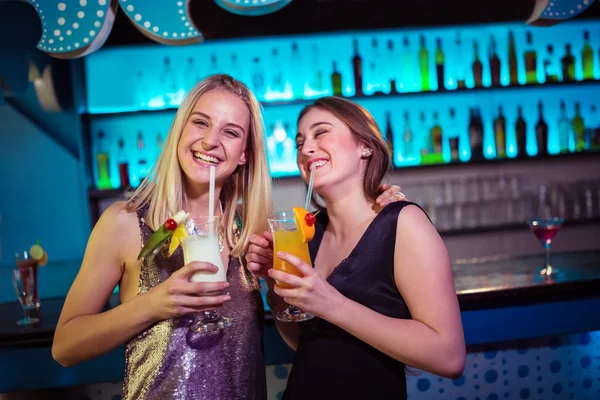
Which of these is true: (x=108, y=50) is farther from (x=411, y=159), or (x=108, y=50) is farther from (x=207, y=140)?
(x=207, y=140)

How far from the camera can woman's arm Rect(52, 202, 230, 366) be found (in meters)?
1.26

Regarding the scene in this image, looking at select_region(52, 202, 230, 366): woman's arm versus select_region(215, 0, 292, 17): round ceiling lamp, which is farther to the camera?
select_region(215, 0, 292, 17): round ceiling lamp

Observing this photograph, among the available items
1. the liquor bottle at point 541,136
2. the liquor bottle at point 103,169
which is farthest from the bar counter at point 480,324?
the liquor bottle at point 541,136

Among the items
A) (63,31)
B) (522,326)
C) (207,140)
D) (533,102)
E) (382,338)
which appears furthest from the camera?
(533,102)

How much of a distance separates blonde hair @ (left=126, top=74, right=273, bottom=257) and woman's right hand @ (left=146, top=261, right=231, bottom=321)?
10.6 inches

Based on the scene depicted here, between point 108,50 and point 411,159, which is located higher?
point 108,50

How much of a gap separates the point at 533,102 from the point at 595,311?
231cm

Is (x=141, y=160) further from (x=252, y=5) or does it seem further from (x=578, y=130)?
(x=578, y=130)

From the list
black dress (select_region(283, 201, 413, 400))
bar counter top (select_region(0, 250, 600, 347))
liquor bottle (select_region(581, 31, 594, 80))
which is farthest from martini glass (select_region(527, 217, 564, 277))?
liquor bottle (select_region(581, 31, 594, 80))

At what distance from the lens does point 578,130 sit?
3.94m

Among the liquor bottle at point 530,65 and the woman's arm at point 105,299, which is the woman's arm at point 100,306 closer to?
the woman's arm at point 105,299

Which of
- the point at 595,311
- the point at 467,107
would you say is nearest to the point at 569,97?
the point at 467,107

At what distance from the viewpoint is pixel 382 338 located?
1286mm

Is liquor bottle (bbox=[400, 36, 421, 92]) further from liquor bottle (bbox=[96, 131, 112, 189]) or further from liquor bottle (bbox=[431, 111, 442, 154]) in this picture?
liquor bottle (bbox=[96, 131, 112, 189])
